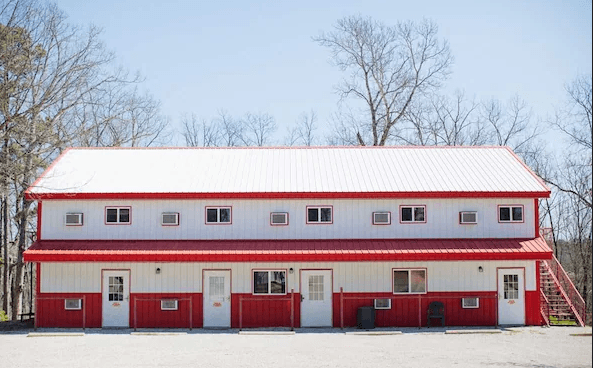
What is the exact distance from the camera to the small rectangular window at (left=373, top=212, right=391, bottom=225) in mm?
32438

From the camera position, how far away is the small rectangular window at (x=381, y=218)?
32438mm

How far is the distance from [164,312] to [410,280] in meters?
9.67

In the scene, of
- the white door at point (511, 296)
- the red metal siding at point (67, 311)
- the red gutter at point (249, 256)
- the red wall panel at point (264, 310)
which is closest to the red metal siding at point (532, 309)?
the white door at point (511, 296)

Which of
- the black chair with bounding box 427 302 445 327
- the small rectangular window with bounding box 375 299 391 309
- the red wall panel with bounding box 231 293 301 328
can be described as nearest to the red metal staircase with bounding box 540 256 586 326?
the black chair with bounding box 427 302 445 327

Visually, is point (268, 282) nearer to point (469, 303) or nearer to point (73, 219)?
point (469, 303)

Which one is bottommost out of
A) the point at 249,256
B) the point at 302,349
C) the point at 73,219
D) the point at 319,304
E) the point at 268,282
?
the point at 302,349

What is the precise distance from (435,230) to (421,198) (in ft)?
4.58

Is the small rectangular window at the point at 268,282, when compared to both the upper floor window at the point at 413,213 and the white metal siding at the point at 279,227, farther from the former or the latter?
the upper floor window at the point at 413,213

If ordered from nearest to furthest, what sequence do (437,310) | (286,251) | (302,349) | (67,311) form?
1. (302,349)
2. (286,251)
3. (437,310)
4. (67,311)

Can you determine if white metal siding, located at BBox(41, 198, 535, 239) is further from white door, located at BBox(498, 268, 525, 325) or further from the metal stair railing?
the metal stair railing

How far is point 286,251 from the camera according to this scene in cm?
3094

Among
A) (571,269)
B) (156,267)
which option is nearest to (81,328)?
(156,267)

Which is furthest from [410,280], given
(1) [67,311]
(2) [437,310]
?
(1) [67,311]

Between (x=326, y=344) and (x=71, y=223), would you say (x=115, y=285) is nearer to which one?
(x=71, y=223)
